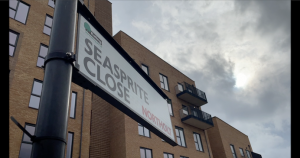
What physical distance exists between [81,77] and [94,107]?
2010 cm

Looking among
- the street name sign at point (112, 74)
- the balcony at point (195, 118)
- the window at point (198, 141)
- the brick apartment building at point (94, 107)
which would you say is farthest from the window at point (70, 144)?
the window at point (198, 141)

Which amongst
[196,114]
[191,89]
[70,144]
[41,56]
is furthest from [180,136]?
[41,56]

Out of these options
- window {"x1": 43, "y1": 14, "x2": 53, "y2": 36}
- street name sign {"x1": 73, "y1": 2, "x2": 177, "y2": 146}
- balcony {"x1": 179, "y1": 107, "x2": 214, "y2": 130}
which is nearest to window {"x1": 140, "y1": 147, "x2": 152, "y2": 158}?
balcony {"x1": 179, "y1": 107, "x2": 214, "y2": 130}

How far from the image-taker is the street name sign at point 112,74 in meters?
2.29

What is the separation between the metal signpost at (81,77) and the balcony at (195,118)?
22225mm

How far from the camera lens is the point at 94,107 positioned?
21.4m

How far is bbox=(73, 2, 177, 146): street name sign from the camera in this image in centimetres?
229

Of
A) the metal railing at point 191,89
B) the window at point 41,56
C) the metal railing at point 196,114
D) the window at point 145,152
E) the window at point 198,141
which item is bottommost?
the window at point 145,152

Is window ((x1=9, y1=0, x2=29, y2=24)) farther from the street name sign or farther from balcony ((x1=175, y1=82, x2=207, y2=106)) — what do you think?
balcony ((x1=175, y1=82, x2=207, y2=106))

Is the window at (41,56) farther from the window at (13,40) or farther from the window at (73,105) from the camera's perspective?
the window at (73,105)

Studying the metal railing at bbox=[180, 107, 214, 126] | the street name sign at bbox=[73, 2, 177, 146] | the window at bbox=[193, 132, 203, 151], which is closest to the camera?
the street name sign at bbox=[73, 2, 177, 146]

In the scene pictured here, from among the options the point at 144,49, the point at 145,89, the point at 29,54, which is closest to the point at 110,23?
the point at 144,49

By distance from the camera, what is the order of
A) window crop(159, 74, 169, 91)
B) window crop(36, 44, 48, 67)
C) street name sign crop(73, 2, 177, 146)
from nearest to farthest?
street name sign crop(73, 2, 177, 146)
window crop(36, 44, 48, 67)
window crop(159, 74, 169, 91)

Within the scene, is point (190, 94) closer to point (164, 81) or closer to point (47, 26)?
point (164, 81)
